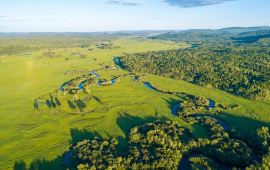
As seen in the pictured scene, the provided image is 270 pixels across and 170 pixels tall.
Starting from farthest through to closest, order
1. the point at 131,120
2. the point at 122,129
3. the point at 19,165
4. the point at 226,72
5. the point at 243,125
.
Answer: the point at 226,72
the point at 131,120
the point at 243,125
the point at 122,129
the point at 19,165

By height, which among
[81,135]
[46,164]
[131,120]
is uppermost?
[131,120]

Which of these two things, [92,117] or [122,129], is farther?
[92,117]

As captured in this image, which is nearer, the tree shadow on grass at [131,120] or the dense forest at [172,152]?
the dense forest at [172,152]

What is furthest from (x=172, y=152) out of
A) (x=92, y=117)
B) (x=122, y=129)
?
(x=92, y=117)

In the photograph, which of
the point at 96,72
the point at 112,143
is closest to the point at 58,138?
the point at 112,143

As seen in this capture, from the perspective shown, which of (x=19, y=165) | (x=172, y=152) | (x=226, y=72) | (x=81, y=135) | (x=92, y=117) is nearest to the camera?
(x=172, y=152)

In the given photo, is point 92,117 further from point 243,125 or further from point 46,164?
point 243,125

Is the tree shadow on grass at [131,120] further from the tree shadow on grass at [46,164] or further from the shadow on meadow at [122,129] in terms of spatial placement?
the tree shadow on grass at [46,164]

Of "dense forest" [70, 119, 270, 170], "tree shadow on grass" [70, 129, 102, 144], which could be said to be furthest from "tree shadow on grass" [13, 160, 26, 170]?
"tree shadow on grass" [70, 129, 102, 144]

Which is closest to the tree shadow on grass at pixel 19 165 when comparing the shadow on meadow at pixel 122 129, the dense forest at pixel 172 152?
the shadow on meadow at pixel 122 129

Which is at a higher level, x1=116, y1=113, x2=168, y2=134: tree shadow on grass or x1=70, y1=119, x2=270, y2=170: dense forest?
x1=70, y1=119, x2=270, y2=170: dense forest

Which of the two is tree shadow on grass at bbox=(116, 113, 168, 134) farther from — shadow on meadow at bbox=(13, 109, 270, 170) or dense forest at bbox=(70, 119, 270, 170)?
dense forest at bbox=(70, 119, 270, 170)
